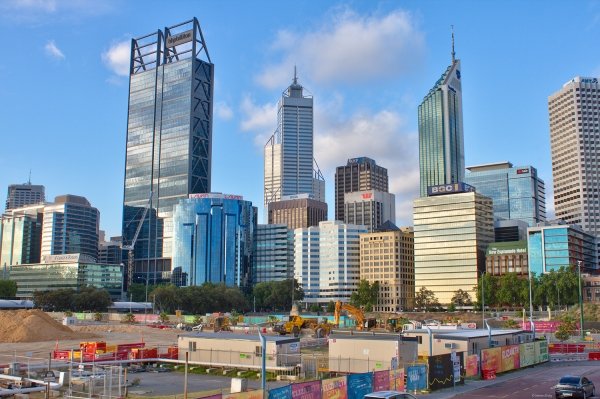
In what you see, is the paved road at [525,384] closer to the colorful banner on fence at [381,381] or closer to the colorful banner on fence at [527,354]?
the colorful banner on fence at [527,354]

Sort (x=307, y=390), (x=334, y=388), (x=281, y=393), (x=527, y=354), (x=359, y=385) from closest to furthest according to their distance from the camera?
(x=281, y=393) < (x=307, y=390) < (x=334, y=388) < (x=359, y=385) < (x=527, y=354)

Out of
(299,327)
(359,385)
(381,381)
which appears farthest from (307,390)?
(299,327)

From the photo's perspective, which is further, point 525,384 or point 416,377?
point 525,384

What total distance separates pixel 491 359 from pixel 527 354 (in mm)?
9523

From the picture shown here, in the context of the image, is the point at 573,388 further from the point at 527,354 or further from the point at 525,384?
the point at 527,354

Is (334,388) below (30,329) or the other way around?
the other way around

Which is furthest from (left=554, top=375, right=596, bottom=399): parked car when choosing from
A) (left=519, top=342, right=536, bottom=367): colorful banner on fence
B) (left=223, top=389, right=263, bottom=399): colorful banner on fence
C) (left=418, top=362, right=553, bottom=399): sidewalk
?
(left=223, top=389, right=263, bottom=399): colorful banner on fence

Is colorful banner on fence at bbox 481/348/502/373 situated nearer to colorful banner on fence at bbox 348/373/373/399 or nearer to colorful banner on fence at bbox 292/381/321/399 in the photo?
colorful banner on fence at bbox 348/373/373/399

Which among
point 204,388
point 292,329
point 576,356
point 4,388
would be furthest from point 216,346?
point 292,329

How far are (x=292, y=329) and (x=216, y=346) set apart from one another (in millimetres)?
45331

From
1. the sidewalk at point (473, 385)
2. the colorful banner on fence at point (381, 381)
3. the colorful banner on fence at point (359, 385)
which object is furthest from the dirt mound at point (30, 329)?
the colorful banner on fence at point (359, 385)

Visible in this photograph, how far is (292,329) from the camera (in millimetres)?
105062

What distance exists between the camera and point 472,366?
2014 inches

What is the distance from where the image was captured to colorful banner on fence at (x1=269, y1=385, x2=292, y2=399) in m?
32.6
